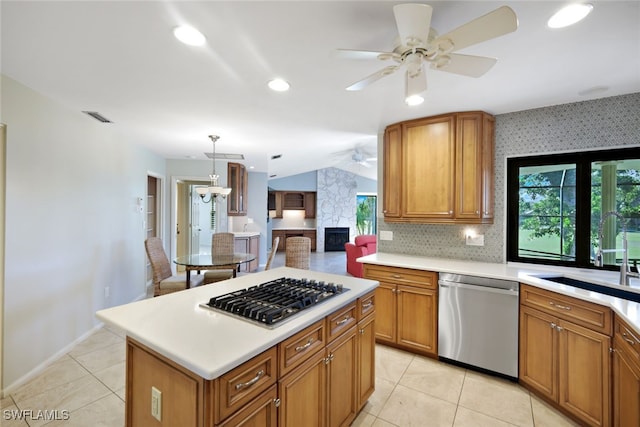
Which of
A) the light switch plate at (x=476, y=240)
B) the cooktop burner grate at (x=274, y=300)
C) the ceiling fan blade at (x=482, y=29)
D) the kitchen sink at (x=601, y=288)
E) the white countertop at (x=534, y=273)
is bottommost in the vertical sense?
the kitchen sink at (x=601, y=288)

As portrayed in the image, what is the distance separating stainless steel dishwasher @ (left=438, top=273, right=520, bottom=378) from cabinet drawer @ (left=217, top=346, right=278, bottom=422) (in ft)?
6.38

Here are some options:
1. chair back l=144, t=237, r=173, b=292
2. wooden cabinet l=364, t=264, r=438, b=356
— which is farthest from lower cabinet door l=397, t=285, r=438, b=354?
chair back l=144, t=237, r=173, b=292

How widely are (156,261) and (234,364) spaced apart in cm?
310

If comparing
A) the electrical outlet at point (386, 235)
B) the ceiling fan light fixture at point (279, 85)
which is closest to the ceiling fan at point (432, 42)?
the ceiling fan light fixture at point (279, 85)

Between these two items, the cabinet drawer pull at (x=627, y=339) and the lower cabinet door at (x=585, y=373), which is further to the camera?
the lower cabinet door at (x=585, y=373)

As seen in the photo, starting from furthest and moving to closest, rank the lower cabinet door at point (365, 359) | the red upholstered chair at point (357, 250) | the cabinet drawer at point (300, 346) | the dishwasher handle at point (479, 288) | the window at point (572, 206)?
the red upholstered chair at point (357, 250) → the window at point (572, 206) → the dishwasher handle at point (479, 288) → the lower cabinet door at point (365, 359) → the cabinet drawer at point (300, 346)

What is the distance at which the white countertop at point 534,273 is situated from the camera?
1.71 m

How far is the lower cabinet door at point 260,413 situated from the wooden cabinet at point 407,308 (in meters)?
1.89

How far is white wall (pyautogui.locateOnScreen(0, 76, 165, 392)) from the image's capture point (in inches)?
86.0

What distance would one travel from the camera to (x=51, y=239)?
2.53 m

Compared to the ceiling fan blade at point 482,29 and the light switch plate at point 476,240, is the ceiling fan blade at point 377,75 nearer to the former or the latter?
the ceiling fan blade at point 482,29

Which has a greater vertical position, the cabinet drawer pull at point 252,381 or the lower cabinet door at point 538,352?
the cabinet drawer pull at point 252,381

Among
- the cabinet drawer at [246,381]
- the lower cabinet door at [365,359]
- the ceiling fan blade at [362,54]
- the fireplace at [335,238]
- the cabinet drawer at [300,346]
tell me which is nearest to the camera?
the cabinet drawer at [246,381]

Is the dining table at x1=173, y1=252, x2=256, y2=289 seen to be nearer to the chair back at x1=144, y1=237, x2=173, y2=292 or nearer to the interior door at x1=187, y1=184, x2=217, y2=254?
the chair back at x1=144, y1=237, x2=173, y2=292
